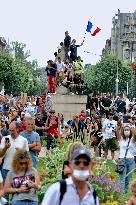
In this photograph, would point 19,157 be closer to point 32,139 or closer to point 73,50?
point 32,139

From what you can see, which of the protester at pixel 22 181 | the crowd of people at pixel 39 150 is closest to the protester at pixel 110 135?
the crowd of people at pixel 39 150

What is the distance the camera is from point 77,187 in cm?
605

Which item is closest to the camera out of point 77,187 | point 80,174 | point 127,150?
point 80,174

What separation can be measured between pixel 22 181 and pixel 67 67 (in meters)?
21.2

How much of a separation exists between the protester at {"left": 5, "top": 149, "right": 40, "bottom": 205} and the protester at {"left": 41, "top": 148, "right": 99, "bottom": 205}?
2.72m

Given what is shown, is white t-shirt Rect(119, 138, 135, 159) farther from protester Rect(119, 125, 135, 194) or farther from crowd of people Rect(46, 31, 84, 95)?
crowd of people Rect(46, 31, 84, 95)

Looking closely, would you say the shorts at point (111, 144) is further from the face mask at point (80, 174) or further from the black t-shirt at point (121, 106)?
the face mask at point (80, 174)

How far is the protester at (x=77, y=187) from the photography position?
6.01 meters

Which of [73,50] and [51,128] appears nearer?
[51,128]

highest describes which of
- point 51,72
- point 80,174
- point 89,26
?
point 89,26

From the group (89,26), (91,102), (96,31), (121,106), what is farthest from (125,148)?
(96,31)

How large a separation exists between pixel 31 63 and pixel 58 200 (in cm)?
16166

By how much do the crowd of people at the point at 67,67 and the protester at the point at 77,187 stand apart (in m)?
23.4

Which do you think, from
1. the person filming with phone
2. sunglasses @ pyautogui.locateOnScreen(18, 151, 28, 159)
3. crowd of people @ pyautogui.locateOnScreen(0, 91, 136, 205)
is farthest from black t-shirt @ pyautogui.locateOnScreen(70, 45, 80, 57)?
sunglasses @ pyautogui.locateOnScreen(18, 151, 28, 159)
